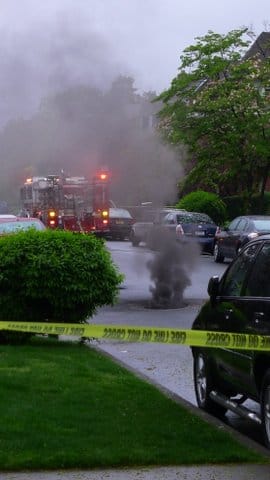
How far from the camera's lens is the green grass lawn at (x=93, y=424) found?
6477 mm

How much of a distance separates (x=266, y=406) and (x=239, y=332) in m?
0.69

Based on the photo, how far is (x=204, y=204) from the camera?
37406 mm

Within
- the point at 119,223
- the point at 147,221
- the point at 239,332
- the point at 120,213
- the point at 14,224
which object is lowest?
the point at 119,223

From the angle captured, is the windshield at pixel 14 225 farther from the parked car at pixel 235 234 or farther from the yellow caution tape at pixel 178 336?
the yellow caution tape at pixel 178 336

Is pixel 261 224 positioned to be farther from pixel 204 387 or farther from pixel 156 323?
pixel 204 387

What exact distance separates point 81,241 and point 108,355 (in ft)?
5.21

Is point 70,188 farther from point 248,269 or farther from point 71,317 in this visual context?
point 248,269

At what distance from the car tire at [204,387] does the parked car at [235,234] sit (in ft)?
56.5

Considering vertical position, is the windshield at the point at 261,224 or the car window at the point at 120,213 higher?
the windshield at the point at 261,224

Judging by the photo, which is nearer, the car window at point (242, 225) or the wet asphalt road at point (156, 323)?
the wet asphalt road at point (156, 323)

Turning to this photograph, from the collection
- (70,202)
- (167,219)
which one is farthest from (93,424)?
(70,202)

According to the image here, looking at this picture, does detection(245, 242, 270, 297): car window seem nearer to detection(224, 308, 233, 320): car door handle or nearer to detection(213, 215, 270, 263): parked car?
detection(224, 308, 233, 320): car door handle

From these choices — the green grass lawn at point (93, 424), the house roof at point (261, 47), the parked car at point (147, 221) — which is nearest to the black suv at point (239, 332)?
the green grass lawn at point (93, 424)

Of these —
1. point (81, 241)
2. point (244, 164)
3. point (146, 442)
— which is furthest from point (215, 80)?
point (146, 442)
